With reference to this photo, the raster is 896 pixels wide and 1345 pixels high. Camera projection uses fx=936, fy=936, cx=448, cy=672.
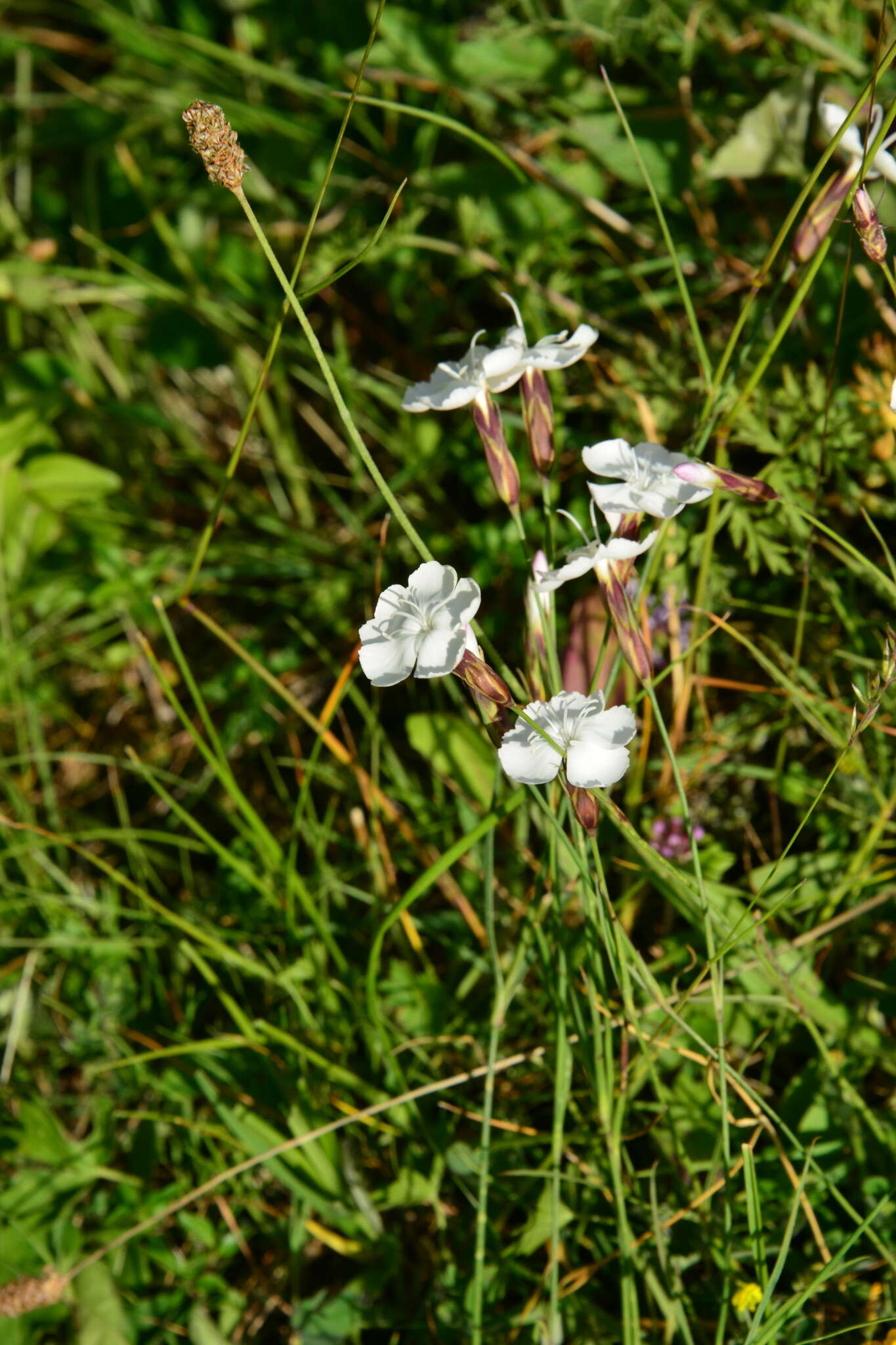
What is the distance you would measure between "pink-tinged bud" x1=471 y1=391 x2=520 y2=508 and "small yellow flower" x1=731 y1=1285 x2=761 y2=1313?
A: 90 centimetres

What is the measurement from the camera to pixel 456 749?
1.47m

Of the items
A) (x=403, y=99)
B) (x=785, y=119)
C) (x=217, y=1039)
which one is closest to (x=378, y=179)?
(x=403, y=99)

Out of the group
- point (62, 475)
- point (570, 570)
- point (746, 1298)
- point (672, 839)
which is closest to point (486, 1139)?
point (746, 1298)

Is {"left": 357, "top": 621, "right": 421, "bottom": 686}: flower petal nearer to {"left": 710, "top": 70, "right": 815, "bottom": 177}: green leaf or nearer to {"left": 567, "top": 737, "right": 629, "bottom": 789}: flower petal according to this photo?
{"left": 567, "top": 737, "right": 629, "bottom": 789}: flower petal

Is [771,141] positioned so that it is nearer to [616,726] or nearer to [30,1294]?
[616,726]

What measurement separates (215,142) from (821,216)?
69 centimetres

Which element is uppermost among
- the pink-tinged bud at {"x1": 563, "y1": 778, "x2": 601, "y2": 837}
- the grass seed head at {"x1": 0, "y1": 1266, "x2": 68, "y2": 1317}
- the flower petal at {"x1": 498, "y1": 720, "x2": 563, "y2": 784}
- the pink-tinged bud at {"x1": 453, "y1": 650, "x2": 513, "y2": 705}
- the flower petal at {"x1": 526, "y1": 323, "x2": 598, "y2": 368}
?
the flower petal at {"x1": 526, "y1": 323, "x2": 598, "y2": 368}

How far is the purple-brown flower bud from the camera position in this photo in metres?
0.76

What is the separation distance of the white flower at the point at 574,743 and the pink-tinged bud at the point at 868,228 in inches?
20.2

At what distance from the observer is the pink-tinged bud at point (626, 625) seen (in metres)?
0.93

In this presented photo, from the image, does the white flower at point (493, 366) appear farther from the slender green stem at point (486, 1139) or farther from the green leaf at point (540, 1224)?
the green leaf at point (540, 1224)

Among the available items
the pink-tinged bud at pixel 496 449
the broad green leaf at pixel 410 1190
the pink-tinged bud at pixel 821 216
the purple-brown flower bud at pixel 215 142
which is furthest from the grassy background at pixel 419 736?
the purple-brown flower bud at pixel 215 142

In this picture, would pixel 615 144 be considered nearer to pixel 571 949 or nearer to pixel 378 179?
pixel 378 179

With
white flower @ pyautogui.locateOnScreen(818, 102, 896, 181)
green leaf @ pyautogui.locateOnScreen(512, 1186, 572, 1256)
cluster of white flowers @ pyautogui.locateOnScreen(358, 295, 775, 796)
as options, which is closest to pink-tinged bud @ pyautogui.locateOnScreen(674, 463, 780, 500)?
cluster of white flowers @ pyautogui.locateOnScreen(358, 295, 775, 796)
